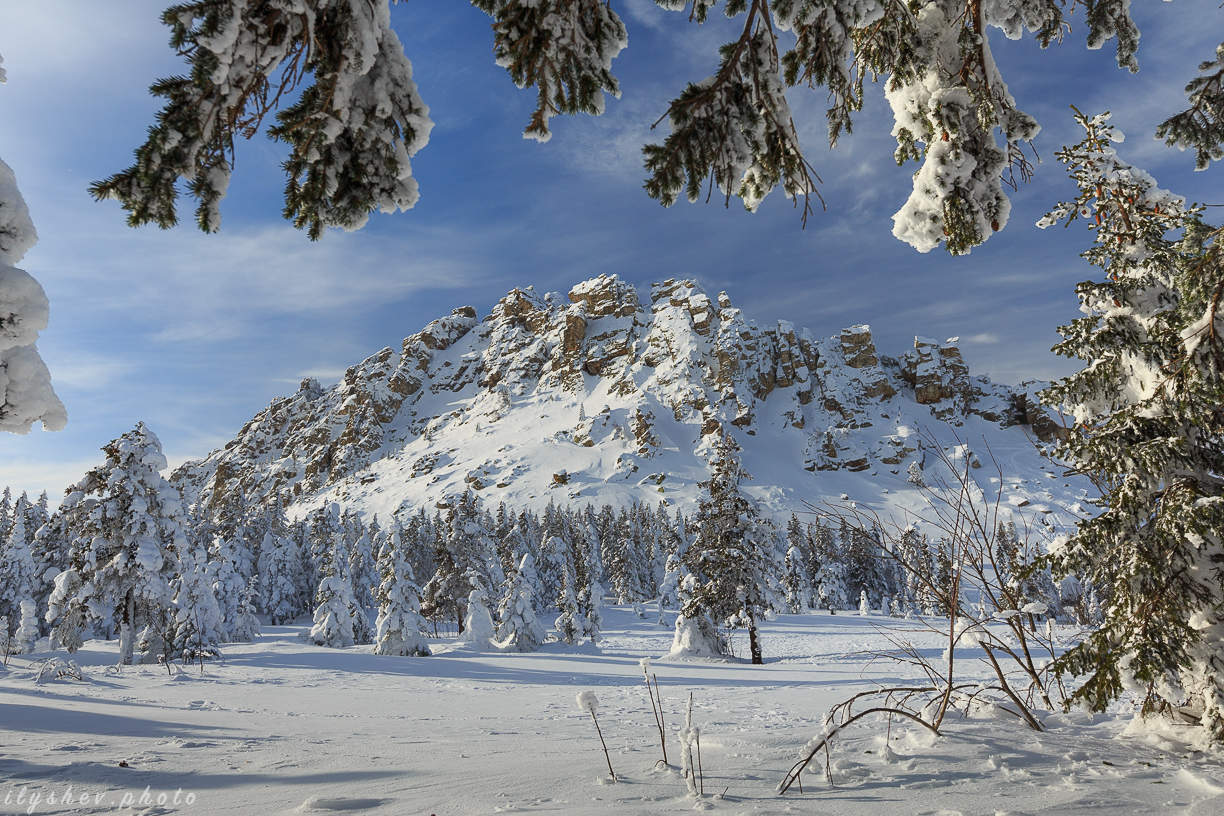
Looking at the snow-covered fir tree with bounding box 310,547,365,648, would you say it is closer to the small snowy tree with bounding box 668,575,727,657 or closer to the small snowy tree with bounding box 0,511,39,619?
the small snowy tree with bounding box 0,511,39,619

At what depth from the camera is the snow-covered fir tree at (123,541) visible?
1784 centimetres

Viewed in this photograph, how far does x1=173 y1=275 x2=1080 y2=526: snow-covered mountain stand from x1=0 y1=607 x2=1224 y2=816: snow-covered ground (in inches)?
4252

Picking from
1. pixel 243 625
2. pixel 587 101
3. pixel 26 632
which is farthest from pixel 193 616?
pixel 587 101

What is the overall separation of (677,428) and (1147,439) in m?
149

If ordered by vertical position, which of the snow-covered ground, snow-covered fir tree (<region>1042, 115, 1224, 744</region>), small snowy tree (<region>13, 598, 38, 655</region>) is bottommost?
small snowy tree (<region>13, 598, 38, 655</region>)

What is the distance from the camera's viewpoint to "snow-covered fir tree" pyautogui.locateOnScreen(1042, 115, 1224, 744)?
4.69m

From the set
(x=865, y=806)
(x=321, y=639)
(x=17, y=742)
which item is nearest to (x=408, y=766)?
(x=865, y=806)

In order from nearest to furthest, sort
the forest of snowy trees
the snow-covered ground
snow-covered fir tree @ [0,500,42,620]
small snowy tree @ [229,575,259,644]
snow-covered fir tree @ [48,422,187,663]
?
1. the snow-covered ground
2. snow-covered fir tree @ [48,422,187,663]
3. the forest of snowy trees
4. snow-covered fir tree @ [0,500,42,620]
5. small snowy tree @ [229,575,259,644]

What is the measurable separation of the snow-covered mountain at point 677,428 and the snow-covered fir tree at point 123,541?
99.2m

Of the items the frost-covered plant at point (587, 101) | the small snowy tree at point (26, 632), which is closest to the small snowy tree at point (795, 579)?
the small snowy tree at point (26, 632)

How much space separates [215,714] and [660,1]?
11091 millimetres

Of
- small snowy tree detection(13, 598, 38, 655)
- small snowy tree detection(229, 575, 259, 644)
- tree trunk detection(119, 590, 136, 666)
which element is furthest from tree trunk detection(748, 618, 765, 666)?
small snowy tree detection(229, 575, 259, 644)

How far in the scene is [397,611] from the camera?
24.7m

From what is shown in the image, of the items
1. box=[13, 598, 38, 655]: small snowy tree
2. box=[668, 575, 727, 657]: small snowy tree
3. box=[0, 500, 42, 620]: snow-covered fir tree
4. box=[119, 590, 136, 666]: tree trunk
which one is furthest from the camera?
box=[0, 500, 42, 620]: snow-covered fir tree
